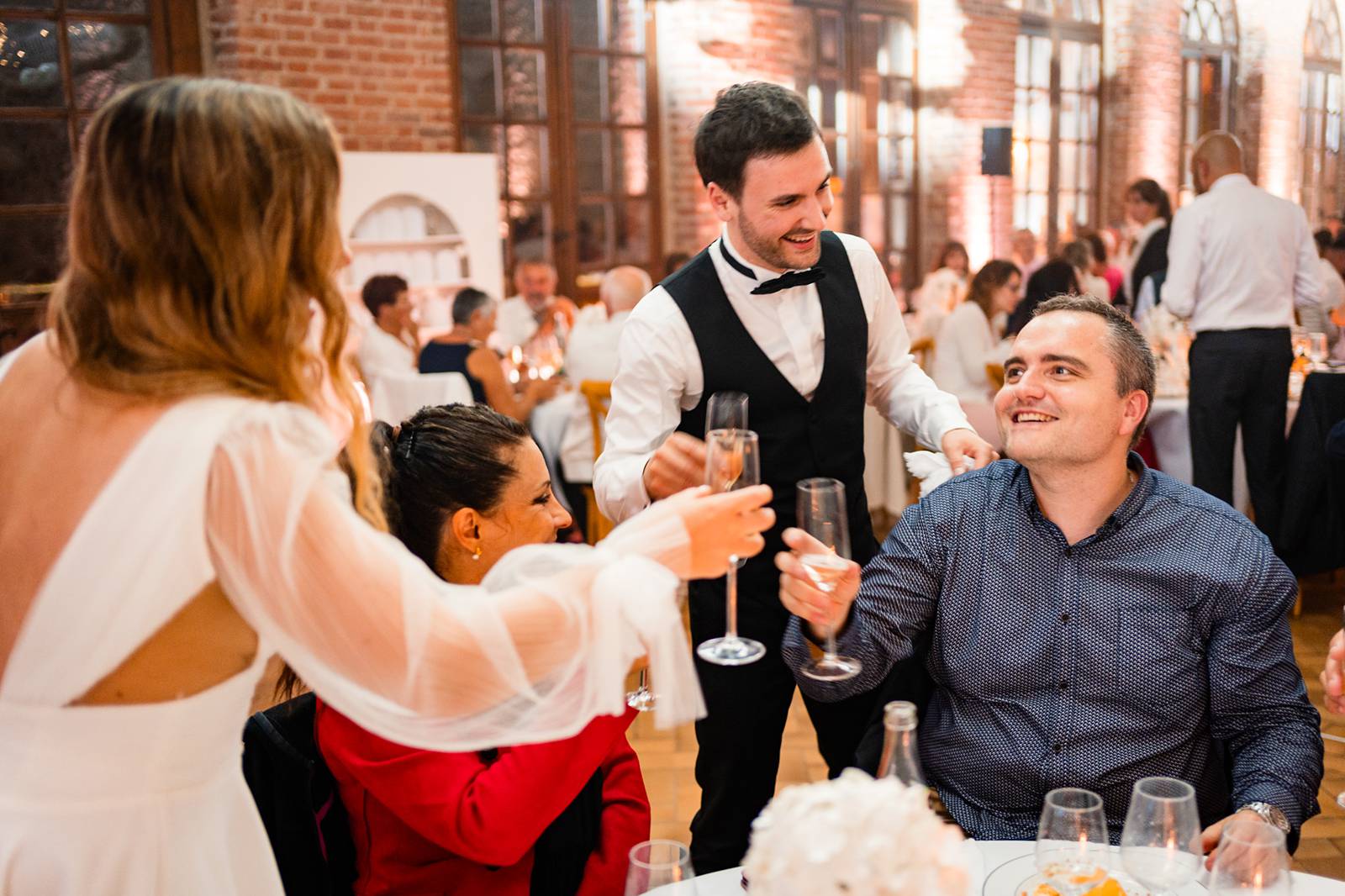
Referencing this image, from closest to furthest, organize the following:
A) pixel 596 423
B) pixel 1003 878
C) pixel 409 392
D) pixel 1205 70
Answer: pixel 1003 878 → pixel 596 423 → pixel 409 392 → pixel 1205 70

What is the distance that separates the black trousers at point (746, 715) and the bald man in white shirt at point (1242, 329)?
10.8 ft

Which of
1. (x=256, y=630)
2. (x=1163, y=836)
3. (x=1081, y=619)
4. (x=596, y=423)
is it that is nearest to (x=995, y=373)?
(x=596, y=423)

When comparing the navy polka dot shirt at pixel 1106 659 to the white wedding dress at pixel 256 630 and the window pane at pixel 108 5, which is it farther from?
the window pane at pixel 108 5

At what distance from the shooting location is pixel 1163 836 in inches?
49.2

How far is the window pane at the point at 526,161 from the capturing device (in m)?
7.70

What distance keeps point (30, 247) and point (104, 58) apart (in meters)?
1.04

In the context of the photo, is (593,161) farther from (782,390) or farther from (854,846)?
(854,846)

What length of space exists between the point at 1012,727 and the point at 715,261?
97 centimetres

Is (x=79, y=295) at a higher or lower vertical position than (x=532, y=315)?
higher

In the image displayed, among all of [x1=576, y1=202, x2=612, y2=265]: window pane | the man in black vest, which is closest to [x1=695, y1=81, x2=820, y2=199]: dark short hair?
the man in black vest

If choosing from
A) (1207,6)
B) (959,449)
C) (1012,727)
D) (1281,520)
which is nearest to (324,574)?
(1012,727)

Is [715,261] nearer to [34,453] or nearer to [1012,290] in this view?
[34,453]

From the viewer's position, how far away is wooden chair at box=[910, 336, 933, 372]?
246 inches

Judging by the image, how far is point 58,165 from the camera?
6.23m
